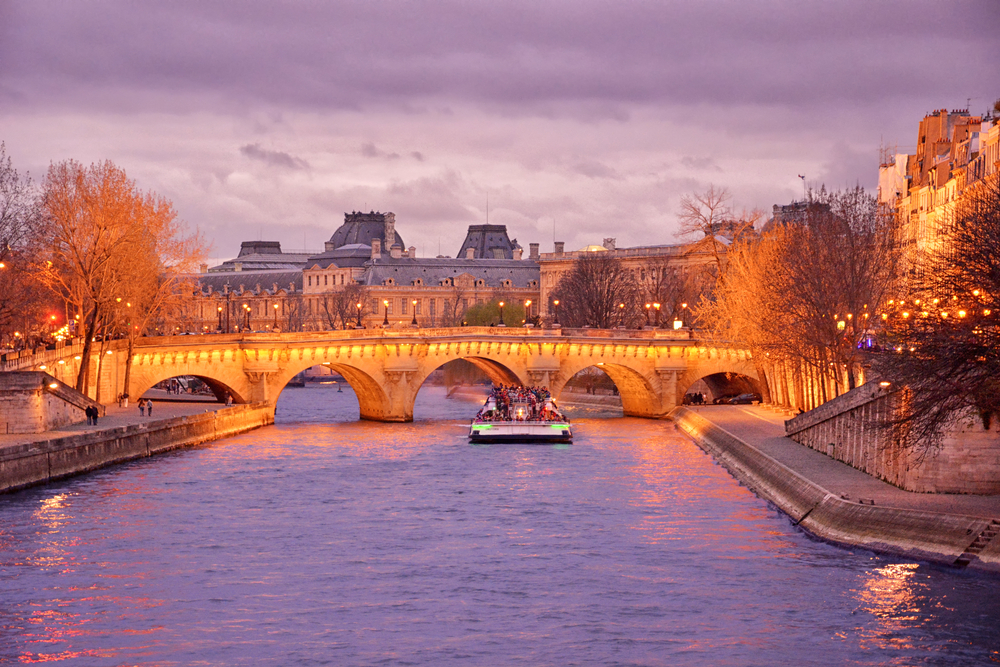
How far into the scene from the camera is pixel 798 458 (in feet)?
184

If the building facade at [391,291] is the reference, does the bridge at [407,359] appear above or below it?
below

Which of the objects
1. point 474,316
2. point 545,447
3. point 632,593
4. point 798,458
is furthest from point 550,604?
point 474,316

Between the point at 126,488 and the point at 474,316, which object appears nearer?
the point at 126,488

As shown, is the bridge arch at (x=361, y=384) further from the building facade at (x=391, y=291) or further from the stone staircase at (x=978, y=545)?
the building facade at (x=391, y=291)

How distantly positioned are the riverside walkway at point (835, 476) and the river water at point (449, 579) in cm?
228

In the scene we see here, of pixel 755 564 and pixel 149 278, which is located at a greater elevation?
pixel 149 278

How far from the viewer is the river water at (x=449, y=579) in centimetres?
3225

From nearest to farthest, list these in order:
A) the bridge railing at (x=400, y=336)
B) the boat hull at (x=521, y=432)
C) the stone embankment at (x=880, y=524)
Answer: the stone embankment at (x=880, y=524) → the boat hull at (x=521, y=432) → the bridge railing at (x=400, y=336)

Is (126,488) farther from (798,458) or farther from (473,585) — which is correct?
(798,458)

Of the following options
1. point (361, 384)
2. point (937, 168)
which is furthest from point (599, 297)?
point (937, 168)

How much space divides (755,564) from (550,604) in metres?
6.72

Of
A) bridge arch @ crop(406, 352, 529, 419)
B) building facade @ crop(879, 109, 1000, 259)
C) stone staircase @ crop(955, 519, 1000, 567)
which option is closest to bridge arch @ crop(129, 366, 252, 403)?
bridge arch @ crop(406, 352, 529, 419)

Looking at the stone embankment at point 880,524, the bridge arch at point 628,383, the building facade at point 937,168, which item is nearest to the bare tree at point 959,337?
the stone embankment at point 880,524

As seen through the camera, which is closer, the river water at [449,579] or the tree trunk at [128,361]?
the river water at [449,579]
